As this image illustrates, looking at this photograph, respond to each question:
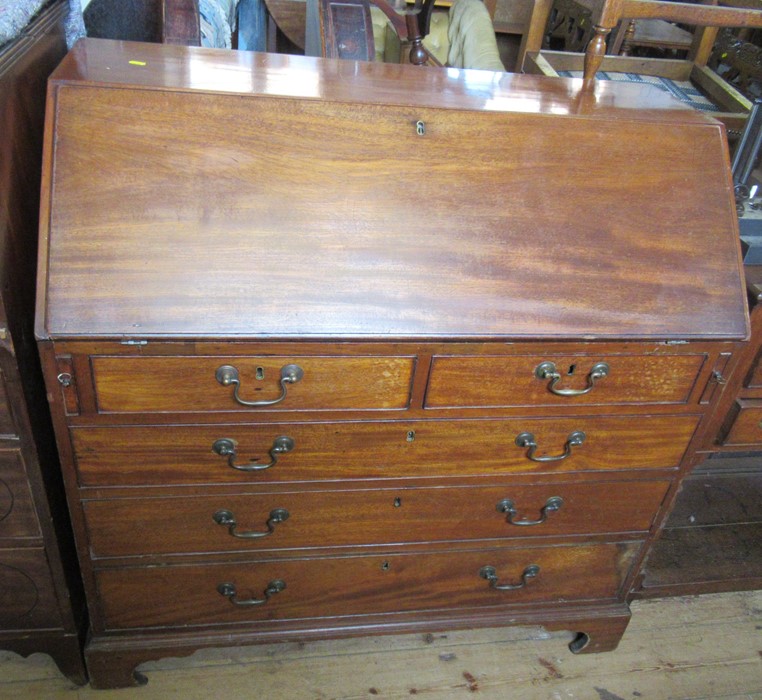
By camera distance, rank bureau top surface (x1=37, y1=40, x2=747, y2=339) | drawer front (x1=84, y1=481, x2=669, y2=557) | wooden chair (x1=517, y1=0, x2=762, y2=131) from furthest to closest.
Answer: wooden chair (x1=517, y1=0, x2=762, y2=131)
drawer front (x1=84, y1=481, x2=669, y2=557)
bureau top surface (x1=37, y1=40, x2=747, y2=339)

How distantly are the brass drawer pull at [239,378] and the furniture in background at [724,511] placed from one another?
2.99 feet

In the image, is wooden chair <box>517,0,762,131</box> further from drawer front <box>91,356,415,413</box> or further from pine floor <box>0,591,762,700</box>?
pine floor <box>0,591,762,700</box>

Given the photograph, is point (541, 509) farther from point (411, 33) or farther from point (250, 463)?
point (411, 33)

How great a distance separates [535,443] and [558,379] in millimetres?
164

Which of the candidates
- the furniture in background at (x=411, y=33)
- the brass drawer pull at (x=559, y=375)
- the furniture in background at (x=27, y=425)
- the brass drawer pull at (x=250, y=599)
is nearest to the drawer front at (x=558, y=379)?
the brass drawer pull at (x=559, y=375)

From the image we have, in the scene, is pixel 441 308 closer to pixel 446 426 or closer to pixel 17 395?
pixel 446 426

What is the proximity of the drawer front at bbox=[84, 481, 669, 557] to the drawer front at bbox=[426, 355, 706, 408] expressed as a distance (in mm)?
233

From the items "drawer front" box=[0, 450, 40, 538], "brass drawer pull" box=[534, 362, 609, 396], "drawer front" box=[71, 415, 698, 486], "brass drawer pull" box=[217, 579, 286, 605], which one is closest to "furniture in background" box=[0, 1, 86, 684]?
"drawer front" box=[0, 450, 40, 538]

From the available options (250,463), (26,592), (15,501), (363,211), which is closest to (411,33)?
(363,211)

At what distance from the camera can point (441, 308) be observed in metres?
1.15

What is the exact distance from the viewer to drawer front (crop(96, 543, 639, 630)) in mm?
1416

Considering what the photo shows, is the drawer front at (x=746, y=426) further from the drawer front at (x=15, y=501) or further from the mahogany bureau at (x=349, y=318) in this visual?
the drawer front at (x=15, y=501)

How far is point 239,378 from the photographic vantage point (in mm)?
1131

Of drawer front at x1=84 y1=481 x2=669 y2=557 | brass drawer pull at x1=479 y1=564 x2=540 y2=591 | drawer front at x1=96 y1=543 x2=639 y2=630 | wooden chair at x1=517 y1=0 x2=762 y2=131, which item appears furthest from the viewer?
wooden chair at x1=517 y1=0 x2=762 y2=131
